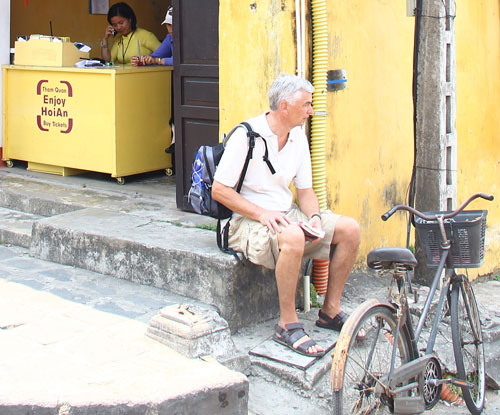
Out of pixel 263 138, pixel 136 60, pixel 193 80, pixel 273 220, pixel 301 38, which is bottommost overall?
pixel 273 220

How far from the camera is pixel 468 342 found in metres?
4.58

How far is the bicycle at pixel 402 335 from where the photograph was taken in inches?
148

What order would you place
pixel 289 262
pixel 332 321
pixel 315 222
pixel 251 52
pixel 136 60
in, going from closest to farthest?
pixel 289 262 → pixel 315 222 → pixel 332 321 → pixel 251 52 → pixel 136 60

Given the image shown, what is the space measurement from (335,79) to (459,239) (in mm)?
1710

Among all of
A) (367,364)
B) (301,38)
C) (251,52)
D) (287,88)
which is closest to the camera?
(367,364)

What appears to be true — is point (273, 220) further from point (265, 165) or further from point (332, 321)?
point (332, 321)

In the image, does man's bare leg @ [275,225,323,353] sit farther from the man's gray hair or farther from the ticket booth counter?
the ticket booth counter

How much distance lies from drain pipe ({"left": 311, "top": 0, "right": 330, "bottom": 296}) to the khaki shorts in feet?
1.16

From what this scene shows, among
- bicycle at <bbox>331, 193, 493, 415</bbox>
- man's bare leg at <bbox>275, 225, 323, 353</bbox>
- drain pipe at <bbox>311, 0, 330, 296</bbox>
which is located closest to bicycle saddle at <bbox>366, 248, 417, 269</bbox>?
bicycle at <bbox>331, 193, 493, 415</bbox>

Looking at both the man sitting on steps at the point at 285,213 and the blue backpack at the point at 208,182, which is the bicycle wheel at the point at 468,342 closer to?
the man sitting on steps at the point at 285,213

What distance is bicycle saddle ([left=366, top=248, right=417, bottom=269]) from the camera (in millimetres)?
3840

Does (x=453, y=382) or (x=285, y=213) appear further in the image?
(x=285, y=213)

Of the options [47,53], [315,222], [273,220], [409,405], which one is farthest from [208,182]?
[47,53]

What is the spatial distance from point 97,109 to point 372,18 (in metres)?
2.91
